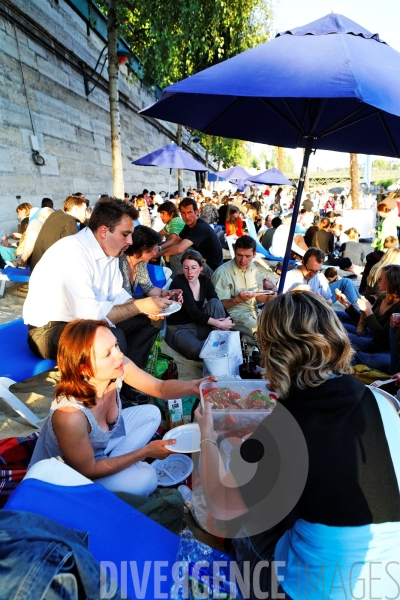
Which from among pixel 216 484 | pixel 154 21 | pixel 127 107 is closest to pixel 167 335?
pixel 216 484

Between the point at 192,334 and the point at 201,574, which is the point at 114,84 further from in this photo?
the point at 201,574

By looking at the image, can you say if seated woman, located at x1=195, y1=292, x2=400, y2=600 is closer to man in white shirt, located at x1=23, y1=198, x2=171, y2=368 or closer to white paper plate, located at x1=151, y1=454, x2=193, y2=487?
white paper plate, located at x1=151, y1=454, x2=193, y2=487

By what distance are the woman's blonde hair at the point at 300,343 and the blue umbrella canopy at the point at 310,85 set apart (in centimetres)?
118

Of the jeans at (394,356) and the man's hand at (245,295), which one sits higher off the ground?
the man's hand at (245,295)

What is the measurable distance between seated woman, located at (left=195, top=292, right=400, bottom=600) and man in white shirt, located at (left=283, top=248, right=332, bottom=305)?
3.28 m

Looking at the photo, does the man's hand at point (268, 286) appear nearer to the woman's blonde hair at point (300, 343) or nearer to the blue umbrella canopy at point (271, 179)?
the woman's blonde hair at point (300, 343)

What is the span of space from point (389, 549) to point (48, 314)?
2.58 meters

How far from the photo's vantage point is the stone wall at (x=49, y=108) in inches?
301

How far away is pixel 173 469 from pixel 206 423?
3.15 feet

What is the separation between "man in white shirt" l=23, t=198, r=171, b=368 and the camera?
290 centimetres

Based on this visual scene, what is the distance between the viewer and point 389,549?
48.6 inches

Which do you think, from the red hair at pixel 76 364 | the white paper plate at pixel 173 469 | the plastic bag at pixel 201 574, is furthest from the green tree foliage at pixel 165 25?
the plastic bag at pixel 201 574

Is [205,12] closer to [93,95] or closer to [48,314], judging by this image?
[93,95]

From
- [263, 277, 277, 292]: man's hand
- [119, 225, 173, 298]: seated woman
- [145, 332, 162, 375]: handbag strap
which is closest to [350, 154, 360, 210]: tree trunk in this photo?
[263, 277, 277, 292]: man's hand
